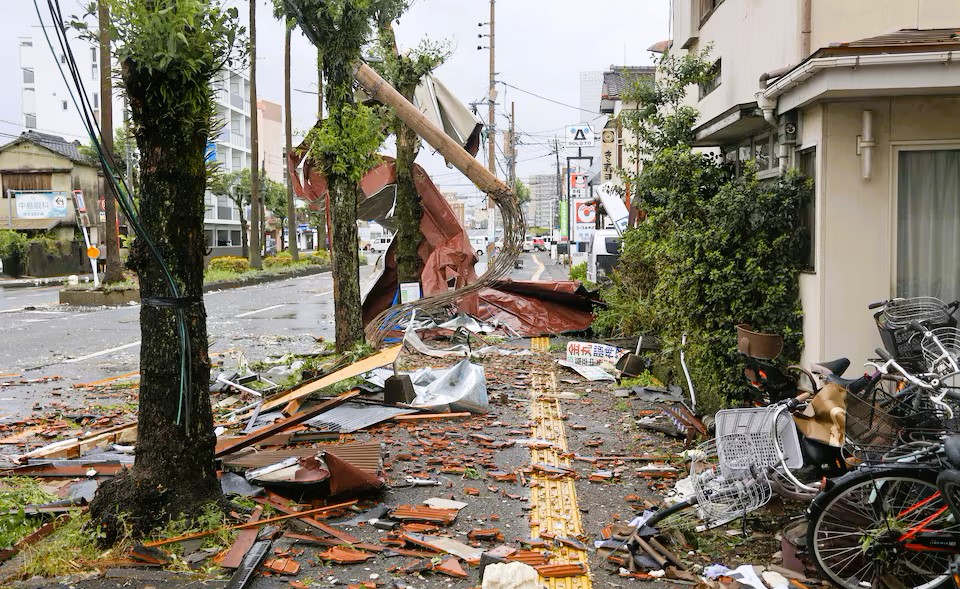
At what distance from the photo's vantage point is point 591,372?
35.6 ft

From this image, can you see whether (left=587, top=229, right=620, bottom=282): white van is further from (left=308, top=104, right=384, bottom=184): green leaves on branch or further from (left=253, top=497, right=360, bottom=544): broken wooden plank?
(left=253, top=497, right=360, bottom=544): broken wooden plank

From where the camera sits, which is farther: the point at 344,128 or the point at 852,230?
the point at 344,128

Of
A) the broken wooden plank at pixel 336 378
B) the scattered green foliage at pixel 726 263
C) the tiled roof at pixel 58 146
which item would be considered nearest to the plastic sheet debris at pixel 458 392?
the broken wooden plank at pixel 336 378

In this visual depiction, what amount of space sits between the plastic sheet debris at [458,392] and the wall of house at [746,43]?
496 centimetres

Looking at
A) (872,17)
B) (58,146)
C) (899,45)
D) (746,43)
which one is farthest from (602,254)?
(58,146)

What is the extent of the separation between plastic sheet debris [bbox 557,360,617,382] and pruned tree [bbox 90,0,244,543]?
629 centimetres

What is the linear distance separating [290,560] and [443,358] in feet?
24.7

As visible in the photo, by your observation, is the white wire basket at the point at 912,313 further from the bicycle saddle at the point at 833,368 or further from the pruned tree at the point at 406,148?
the pruned tree at the point at 406,148

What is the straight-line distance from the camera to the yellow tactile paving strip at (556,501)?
15.4 feet

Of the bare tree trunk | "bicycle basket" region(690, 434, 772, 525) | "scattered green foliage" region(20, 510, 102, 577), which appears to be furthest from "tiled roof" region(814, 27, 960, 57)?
"scattered green foliage" region(20, 510, 102, 577)

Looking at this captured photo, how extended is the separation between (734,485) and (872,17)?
6001 millimetres

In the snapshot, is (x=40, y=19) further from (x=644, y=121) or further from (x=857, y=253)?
(x=644, y=121)

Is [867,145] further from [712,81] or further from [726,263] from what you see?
[712,81]

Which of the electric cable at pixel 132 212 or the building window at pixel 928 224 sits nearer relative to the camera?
the electric cable at pixel 132 212
